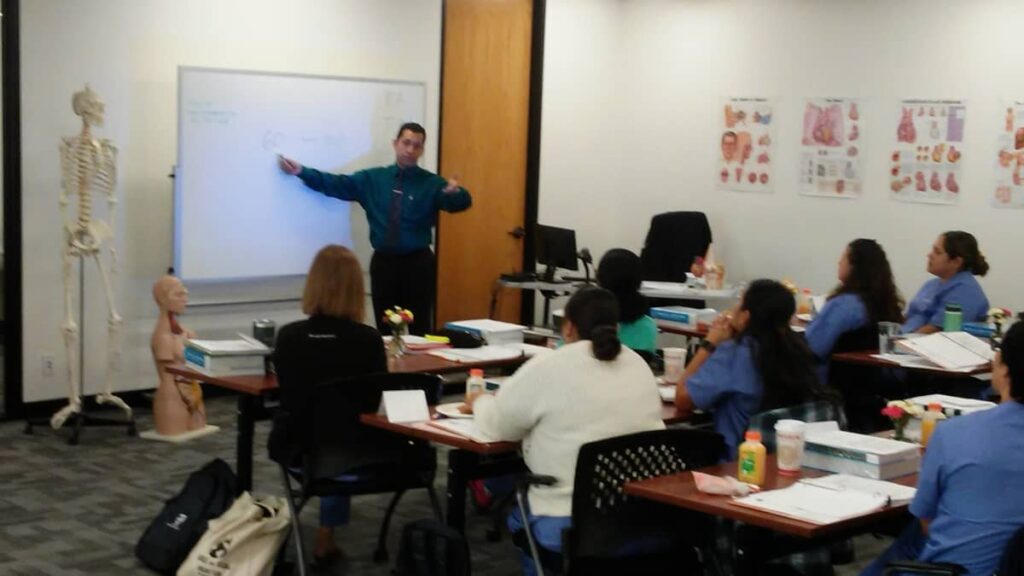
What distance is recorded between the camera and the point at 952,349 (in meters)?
5.91

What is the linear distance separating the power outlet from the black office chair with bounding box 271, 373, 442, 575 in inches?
125

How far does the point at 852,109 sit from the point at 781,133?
1.94 ft

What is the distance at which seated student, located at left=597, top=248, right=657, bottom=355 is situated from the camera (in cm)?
545

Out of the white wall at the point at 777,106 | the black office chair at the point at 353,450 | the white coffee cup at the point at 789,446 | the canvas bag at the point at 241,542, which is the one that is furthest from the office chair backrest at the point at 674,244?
the white coffee cup at the point at 789,446

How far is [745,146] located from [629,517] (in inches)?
246

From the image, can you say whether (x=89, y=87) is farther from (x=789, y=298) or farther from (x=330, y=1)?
(x=789, y=298)

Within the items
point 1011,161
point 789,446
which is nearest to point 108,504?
point 789,446

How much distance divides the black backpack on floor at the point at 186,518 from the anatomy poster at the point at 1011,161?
5.35 metres

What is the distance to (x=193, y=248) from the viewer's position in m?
7.48

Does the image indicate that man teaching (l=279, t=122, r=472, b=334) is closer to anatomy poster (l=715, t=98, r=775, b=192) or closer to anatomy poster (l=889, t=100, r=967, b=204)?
anatomy poster (l=715, t=98, r=775, b=192)

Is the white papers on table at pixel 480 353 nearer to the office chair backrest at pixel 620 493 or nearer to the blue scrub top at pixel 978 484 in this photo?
the office chair backrest at pixel 620 493

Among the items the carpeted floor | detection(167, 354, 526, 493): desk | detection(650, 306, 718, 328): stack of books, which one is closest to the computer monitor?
detection(650, 306, 718, 328): stack of books

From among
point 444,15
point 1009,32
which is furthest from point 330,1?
point 1009,32

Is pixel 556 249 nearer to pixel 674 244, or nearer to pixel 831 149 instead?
pixel 674 244
